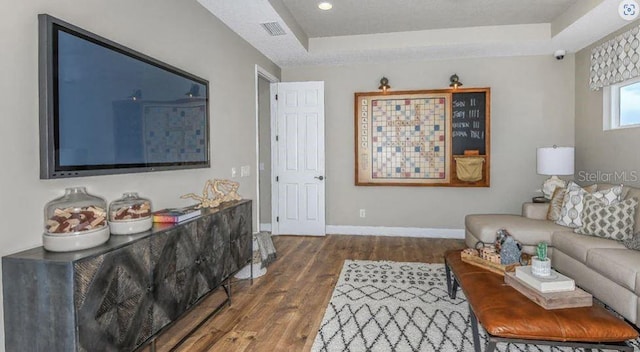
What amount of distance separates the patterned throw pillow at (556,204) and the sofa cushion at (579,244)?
0.49 meters

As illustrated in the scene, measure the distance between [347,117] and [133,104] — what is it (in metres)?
3.58

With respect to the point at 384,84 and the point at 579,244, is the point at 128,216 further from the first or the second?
the point at 384,84

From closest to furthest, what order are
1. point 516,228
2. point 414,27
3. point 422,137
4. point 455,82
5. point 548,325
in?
point 548,325, point 516,228, point 414,27, point 455,82, point 422,137

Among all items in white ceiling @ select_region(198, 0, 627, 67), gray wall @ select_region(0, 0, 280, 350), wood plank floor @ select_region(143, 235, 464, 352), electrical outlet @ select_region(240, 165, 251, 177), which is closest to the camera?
gray wall @ select_region(0, 0, 280, 350)

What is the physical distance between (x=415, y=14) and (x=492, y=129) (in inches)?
80.4

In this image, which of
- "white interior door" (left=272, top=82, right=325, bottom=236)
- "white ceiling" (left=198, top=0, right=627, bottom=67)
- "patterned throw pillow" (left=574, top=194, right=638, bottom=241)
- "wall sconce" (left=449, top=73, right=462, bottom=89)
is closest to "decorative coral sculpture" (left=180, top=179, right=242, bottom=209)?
"white ceiling" (left=198, top=0, right=627, bottom=67)

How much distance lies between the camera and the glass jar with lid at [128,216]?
192 cm

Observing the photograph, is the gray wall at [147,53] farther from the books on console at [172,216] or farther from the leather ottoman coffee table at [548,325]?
the leather ottoman coffee table at [548,325]

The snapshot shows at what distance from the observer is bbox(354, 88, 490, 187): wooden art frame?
4977mm

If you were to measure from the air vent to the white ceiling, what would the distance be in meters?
0.05

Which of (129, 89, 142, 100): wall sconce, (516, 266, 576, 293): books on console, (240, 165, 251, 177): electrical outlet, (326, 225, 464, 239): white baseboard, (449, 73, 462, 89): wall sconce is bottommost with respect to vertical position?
(326, 225, 464, 239): white baseboard

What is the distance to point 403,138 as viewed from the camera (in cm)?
518

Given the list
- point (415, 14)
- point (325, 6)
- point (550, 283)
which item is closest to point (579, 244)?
point (550, 283)

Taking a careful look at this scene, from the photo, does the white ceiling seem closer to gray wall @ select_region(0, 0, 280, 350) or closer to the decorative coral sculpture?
gray wall @ select_region(0, 0, 280, 350)
